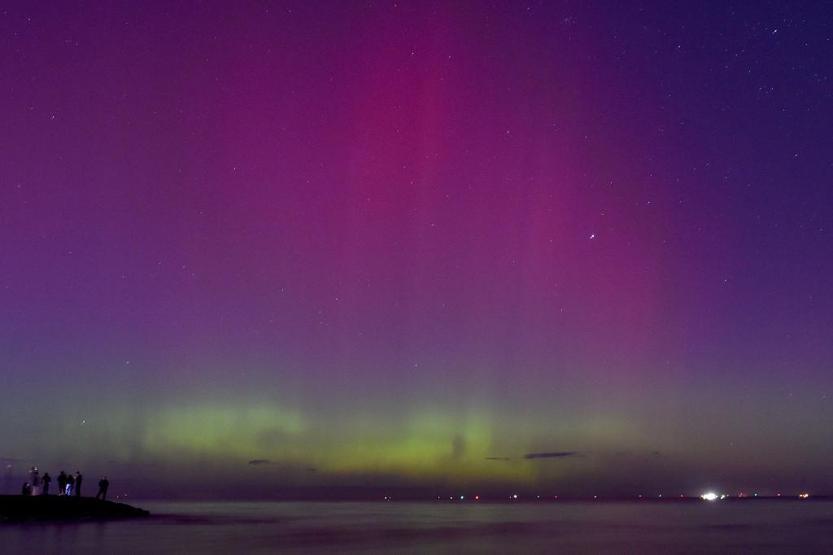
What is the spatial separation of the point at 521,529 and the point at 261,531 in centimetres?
2097

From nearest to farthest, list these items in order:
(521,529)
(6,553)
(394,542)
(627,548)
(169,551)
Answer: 1. (6,553)
2. (169,551)
3. (627,548)
4. (394,542)
5. (521,529)

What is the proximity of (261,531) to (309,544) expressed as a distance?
38.0 ft

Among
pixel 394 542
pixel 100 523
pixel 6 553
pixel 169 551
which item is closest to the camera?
pixel 6 553

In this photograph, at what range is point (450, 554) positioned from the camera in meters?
39.0

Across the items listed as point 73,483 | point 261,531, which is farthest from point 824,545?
point 73,483

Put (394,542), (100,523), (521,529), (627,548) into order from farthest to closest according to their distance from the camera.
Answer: (521,529)
(100,523)
(394,542)
(627,548)

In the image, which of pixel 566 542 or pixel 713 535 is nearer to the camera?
pixel 566 542

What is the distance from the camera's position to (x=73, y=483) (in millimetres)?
54594

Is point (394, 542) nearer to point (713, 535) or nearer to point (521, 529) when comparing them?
point (521, 529)

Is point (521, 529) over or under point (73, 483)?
under

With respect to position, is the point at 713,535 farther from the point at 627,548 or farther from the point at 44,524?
the point at 44,524

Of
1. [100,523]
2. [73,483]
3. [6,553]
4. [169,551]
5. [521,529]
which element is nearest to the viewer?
[6,553]

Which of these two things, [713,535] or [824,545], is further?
[713,535]

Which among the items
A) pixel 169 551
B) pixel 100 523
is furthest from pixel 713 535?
pixel 100 523
